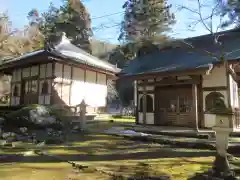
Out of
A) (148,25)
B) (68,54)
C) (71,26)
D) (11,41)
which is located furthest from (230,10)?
(71,26)

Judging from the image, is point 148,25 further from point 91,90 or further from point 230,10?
point 91,90

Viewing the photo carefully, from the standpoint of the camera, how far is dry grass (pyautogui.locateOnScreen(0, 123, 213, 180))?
4648 millimetres

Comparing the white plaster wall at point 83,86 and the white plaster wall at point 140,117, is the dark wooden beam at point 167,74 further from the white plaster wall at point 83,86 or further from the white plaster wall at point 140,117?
the white plaster wall at point 83,86

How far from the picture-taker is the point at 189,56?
44.8 ft

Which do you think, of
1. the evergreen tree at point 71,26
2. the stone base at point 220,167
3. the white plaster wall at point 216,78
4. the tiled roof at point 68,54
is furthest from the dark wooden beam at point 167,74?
the evergreen tree at point 71,26

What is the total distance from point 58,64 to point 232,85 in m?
11.9

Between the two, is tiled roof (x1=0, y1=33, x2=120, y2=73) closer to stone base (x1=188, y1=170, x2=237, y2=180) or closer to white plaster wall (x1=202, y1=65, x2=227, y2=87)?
white plaster wall (x1=202, y1=65, x2=227, y2=87)

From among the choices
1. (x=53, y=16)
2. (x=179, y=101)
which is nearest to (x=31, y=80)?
(x=179, y=101)

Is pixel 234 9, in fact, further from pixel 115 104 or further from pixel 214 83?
pixel 115 104

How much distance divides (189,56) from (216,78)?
7.83ft

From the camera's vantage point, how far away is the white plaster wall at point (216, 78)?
1170 centimetres

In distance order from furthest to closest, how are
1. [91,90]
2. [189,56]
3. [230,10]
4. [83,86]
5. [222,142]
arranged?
[91,90] → [83,86] → [189,56] → [230,10] → [222,142]

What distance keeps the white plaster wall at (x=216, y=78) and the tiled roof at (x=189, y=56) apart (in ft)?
2.09

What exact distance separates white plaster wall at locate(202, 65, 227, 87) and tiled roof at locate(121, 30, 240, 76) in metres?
0.64
